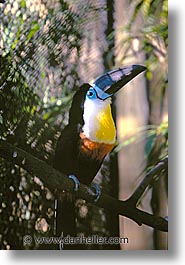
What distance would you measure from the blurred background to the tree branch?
0.06 feet

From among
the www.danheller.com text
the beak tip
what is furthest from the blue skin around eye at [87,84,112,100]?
the www.danheller.com text

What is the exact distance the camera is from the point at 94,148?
1650mm

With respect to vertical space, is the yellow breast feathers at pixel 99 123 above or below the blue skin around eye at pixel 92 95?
below

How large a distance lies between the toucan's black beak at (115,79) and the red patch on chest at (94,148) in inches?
5.9

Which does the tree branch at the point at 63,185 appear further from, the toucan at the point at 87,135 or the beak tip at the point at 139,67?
the beak tip at the point at 139,67

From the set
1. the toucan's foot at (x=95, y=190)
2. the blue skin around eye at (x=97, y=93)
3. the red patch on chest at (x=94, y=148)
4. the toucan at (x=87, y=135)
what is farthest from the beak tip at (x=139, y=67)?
the toucan's foot at (x=95, y=190)

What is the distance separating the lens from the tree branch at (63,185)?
1646mm

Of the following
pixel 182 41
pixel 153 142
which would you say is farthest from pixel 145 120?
pixel 182 41

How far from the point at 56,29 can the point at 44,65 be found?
12 cm

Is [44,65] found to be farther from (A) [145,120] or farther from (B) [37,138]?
(A) [145,120]

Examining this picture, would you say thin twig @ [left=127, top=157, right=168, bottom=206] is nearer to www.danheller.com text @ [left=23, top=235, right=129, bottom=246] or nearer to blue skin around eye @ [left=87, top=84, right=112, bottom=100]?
www.danheller.com text @ [left=23, top=235, right=129, bottom=246]

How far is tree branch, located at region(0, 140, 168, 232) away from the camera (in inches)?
64.8

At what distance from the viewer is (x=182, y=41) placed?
1673 millimetres

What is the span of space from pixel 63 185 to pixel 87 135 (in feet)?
0.57
